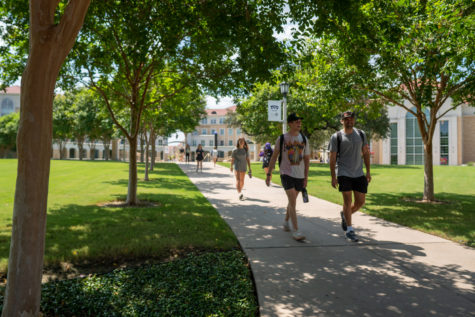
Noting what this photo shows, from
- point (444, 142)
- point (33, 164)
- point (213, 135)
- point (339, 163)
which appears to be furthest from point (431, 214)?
point (213, 135)

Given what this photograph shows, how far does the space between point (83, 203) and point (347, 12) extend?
25.2 feet

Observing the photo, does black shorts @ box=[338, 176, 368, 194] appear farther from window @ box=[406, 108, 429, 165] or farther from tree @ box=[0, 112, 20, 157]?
tree @ box=[0, 112, 20, 157]

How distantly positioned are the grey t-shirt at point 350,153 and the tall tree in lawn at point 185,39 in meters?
2.10

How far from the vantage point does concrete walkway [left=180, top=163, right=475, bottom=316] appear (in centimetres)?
305

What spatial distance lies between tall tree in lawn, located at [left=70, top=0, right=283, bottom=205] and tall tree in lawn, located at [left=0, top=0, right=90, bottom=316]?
12.5 feet

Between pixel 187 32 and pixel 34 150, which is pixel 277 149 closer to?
pixel 34 150

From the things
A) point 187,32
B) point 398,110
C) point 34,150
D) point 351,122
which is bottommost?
point 34,150

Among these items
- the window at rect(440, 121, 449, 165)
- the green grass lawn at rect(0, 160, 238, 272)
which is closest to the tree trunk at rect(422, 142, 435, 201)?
the green grass lawn at rect(0, 160, 238, 272)

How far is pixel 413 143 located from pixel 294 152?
57.2 metres

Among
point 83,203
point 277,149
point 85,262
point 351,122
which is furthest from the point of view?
point 83,203

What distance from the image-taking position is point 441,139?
55844 millimetres


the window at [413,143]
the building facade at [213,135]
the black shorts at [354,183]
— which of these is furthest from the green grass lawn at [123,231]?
the building facade at [213,135]

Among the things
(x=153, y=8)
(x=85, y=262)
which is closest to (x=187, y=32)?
(x=153, y=8)

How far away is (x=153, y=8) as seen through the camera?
26.3 ft
